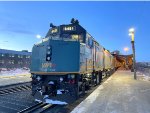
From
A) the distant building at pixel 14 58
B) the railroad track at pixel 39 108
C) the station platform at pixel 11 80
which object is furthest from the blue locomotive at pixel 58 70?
the distant building at pixel 14 58

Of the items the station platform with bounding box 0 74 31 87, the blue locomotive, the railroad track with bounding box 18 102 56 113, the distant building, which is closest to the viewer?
the railroad track with bounding box 18 102 56 113

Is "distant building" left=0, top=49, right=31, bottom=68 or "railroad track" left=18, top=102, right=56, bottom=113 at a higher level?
"distant building" left=0, top=49, right=31, bottom=68

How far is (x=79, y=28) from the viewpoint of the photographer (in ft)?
39.8

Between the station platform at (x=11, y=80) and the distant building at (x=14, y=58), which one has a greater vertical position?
the distant building at (x=14, y=58)

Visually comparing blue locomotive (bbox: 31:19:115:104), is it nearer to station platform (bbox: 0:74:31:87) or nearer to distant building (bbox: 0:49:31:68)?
station platform (bbox: 0:74:31:87)

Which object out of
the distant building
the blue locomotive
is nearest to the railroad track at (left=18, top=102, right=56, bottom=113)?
the blue locomotive

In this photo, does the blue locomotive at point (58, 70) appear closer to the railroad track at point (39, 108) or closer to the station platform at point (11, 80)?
the railroad track at point (39, 108)

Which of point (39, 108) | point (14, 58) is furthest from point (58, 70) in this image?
point (14, 58)

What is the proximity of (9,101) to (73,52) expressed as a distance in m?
4.19

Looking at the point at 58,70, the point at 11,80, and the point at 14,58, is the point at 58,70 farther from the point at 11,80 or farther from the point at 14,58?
the point at 14,58

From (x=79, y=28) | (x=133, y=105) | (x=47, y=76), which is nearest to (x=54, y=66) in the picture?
(x=47, y=76)

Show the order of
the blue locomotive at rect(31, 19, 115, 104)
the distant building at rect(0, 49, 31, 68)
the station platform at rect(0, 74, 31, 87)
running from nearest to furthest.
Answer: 1. the blue locomotive at rect(31, 19, 115, 104)
2. the station platform at rect(0, 74, 31, 87)
3. the distant building at rect(0, 49, 31, 68)

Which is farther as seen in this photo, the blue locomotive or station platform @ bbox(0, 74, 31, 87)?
station platform @ bbox(0, 74, 31, 87)

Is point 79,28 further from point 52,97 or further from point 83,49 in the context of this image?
point 52,97
